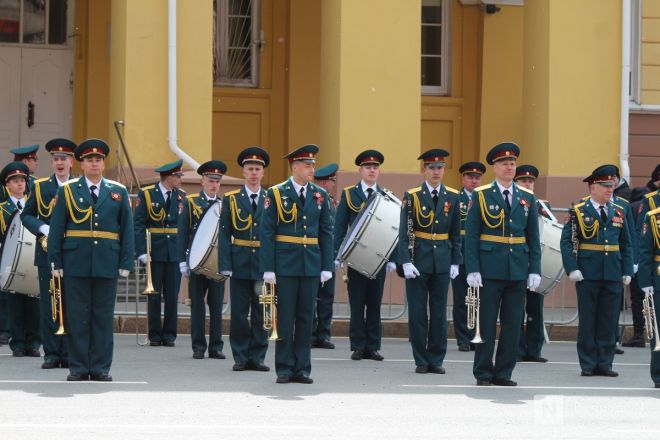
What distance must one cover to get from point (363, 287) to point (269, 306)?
7.28 ft

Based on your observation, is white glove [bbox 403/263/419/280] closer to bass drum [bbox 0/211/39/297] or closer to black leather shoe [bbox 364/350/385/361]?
black leather shoe [bbox 364/350/385/361]

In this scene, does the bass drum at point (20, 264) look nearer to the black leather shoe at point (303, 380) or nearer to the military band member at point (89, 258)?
the military band member at point (89, 258)

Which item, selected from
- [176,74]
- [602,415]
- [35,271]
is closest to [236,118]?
[176,74]

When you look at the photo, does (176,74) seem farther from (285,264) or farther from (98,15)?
(285,264)

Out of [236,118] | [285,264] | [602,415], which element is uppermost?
[236,118]

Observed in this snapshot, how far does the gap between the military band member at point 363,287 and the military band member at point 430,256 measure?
91cm

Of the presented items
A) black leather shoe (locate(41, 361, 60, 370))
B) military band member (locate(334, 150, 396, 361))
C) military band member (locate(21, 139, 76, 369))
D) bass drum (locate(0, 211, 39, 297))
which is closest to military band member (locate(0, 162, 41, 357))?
bass drum (locate(0, 211, 39, 297))

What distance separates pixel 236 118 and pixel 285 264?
12.2 metres

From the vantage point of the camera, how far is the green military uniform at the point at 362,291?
1572 centimetres

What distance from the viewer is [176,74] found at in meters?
20.8

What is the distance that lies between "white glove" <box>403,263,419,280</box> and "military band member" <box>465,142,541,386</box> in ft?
3.11

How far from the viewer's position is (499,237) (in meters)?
13.5

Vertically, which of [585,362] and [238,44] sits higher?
[238,44]

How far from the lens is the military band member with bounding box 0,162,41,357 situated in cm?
1545
